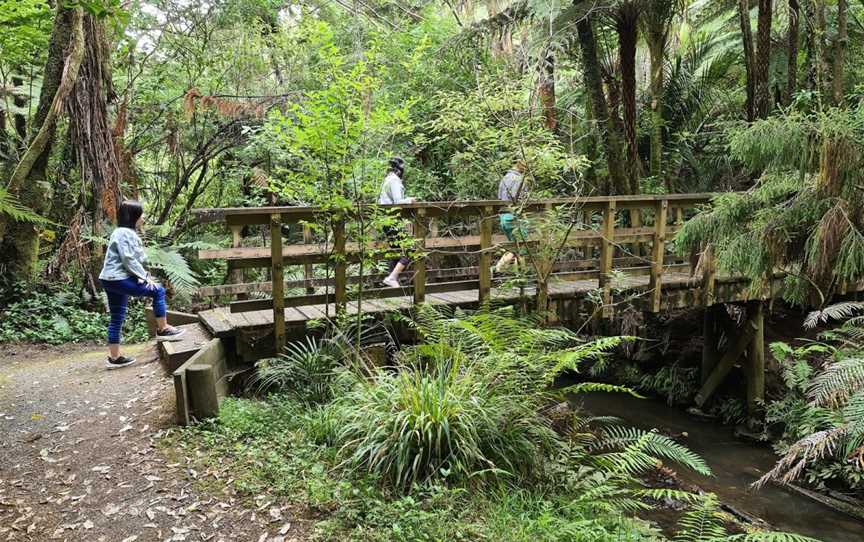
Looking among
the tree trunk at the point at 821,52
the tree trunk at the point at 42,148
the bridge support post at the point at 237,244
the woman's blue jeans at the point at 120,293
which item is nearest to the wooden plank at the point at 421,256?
the bridge support post at the point at 237,244

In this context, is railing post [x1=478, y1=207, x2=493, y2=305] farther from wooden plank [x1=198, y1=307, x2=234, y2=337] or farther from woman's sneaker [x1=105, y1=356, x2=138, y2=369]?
woman's sneaker [x1=105, y1=356, x2=138, y2=369]

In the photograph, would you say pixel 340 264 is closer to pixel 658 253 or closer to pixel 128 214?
pixel 128 214

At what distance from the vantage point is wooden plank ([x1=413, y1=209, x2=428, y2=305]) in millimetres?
6129

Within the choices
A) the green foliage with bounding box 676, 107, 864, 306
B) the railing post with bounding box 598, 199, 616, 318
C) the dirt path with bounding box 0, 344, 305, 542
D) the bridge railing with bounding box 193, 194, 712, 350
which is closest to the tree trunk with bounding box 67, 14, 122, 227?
the bridge railing with bounding box 193, 194, 712, 350

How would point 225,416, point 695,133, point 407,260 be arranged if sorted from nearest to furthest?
A: point 225,416 → point 407,260 → point 695,133

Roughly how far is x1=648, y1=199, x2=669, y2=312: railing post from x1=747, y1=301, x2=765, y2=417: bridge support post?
7.27ft

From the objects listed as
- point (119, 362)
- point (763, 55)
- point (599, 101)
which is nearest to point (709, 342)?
point (599, 101)

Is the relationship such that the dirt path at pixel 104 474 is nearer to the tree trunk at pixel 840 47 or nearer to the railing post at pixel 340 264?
the railing post at pixel 340 264

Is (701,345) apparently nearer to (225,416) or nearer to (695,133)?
(695,133)

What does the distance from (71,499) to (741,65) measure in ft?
48.1

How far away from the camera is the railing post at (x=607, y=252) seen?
711 cm

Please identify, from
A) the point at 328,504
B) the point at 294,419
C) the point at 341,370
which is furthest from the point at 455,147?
the point at 328,504

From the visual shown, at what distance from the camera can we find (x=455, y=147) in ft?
37.2

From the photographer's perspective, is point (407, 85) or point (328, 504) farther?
point (407, 85)
